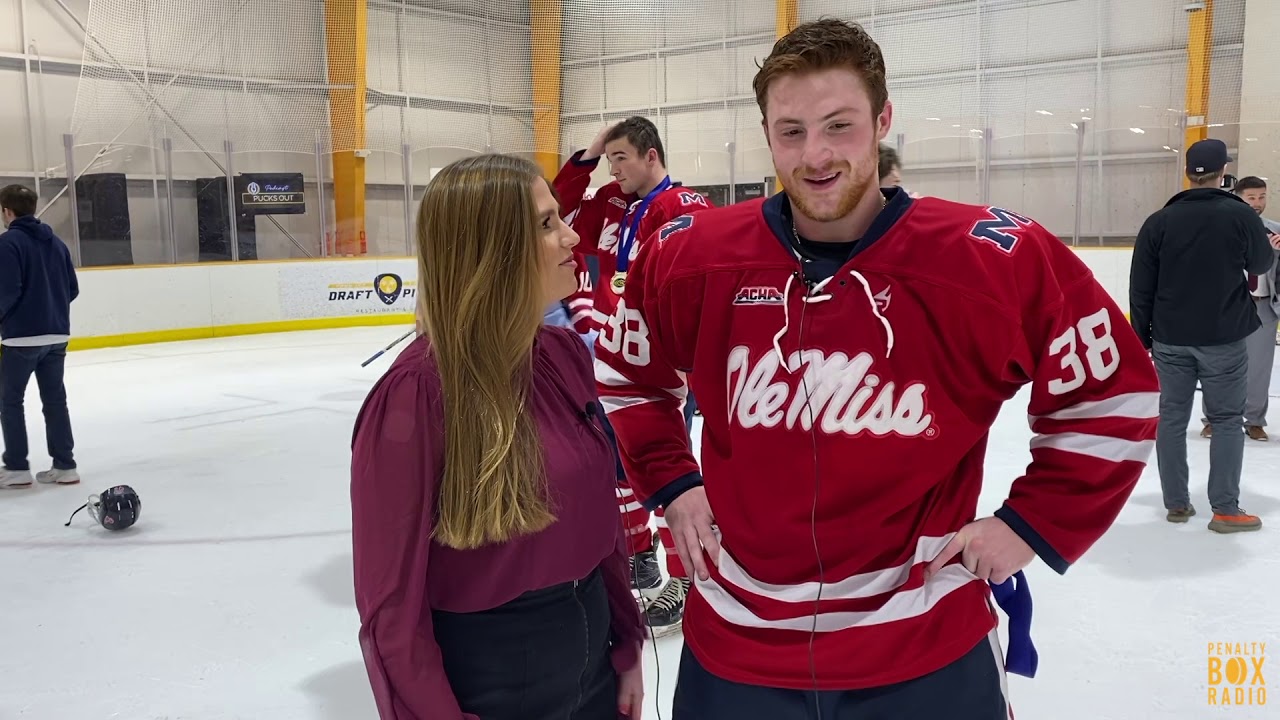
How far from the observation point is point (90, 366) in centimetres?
945

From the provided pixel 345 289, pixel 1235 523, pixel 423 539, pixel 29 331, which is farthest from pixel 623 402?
pixel 345 289

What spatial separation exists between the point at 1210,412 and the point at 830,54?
355cm

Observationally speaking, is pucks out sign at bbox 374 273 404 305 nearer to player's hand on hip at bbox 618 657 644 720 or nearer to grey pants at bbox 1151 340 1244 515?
grey pants at bbox 1151 340 1244 515

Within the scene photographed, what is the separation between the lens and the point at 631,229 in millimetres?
3525

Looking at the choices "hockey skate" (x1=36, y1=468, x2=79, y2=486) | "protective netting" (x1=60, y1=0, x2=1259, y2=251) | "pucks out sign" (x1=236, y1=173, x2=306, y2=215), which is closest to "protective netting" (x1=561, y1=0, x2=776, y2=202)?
"protective netting" (x1=60, y1=0, x2=1259, y2=251)

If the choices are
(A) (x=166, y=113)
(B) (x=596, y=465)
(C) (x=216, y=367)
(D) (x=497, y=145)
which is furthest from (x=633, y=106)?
(B) (x=596, y=465)

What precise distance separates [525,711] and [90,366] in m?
9.42

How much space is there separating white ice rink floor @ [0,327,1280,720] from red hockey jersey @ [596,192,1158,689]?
103cm

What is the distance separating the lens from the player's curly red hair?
3.74ft

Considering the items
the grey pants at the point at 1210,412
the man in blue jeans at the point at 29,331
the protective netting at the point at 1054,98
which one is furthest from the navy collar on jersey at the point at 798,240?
the protective netting at the point at 1054,98

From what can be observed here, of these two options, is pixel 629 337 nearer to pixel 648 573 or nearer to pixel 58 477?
pixel 648 573

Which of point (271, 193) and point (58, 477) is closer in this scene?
point (58, 477)

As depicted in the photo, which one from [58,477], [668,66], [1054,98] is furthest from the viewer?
[668,66]

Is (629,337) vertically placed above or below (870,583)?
above
